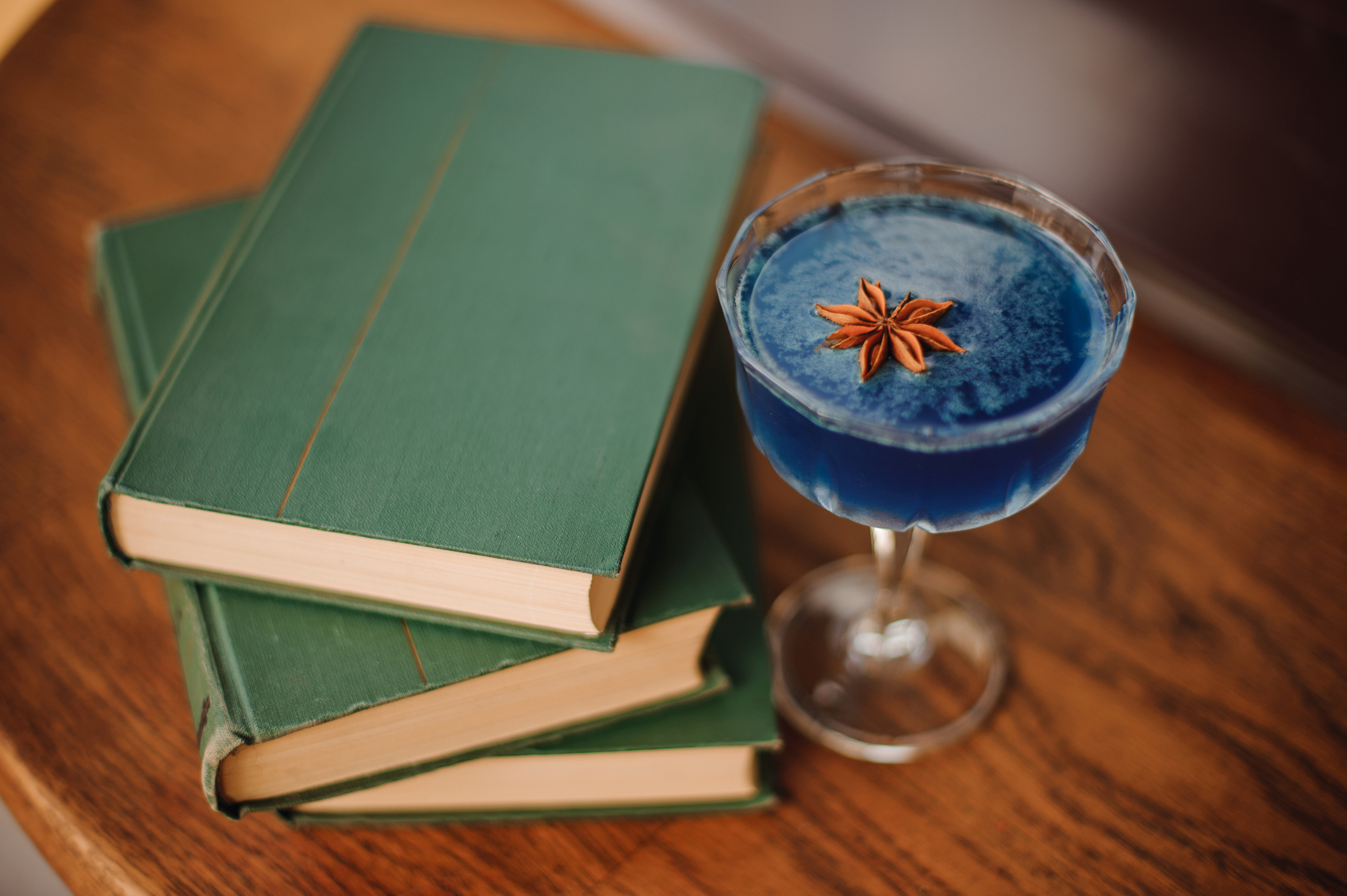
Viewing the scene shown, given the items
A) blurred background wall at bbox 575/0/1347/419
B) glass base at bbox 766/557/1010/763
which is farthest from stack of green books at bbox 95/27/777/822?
blurred background wall at bbox 575/0/1347/419

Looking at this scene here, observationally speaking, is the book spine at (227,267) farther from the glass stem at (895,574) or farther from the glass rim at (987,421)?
the glass stem at (895,574)

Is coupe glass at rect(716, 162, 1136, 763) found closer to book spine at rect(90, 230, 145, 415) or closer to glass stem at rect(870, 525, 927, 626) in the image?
glass stem at rect(870, 525, 927, 626)

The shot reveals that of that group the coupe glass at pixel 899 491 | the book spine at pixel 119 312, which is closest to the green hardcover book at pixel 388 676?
the coupe glass at pixel 899 491

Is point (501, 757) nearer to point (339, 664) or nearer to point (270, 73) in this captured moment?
point (339, 664)

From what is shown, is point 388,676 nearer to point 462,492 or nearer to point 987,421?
point 462,492

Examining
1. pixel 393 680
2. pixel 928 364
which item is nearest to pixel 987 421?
pixel 928 364

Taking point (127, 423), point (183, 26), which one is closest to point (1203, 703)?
point (127, 423)
